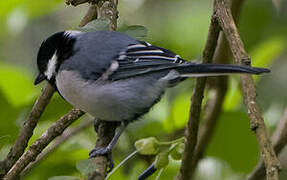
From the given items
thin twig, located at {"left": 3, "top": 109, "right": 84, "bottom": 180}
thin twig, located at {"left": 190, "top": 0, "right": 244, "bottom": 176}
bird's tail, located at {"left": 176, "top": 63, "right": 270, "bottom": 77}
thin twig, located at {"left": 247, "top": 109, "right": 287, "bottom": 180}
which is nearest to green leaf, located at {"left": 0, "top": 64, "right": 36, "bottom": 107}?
thin twig, located at {"left": 3, "top": 109, "right": 84, "bottom": 180}

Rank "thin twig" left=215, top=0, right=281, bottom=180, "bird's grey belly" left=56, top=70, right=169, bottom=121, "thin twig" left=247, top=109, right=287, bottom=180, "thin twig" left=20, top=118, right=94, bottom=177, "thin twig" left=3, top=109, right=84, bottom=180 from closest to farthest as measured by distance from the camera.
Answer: "thin twig" left=215, top=0, right=281, bottom=180 < "thin twig" left=3, top=109, right=84, bottom=180 < "bird's grey belly" left=56, top=70, right=169, bottom=121 < "thin twig" left=20, top=118, right=94, bottom=177 < "thin twig" left=247, top=109, right=287, bottom=180

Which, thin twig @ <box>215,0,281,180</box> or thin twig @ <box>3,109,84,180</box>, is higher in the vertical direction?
thin twig @ <box>215,0,281,180</box>

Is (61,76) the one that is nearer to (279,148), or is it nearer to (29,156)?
(29,156)

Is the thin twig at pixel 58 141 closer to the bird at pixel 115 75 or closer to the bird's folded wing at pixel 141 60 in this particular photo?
the bird at pixel 115 75

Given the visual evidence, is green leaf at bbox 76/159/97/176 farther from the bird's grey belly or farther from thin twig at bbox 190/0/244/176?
thin twig at bbox 190/0/244/176

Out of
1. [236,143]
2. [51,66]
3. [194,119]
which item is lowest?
[236,143]

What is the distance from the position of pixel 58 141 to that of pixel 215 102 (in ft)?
2.90

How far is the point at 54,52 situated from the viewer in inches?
99.6

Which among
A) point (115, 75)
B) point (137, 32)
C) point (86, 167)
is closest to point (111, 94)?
point (115, 75)

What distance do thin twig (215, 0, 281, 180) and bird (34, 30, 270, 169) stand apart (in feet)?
1.24

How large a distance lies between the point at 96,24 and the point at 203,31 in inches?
44.0

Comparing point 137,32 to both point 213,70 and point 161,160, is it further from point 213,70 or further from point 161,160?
point 161,160

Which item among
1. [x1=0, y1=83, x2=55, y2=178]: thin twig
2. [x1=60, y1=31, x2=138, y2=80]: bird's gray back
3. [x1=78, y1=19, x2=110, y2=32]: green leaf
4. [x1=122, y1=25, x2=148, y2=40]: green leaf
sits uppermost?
[x1=78, y1=19, x2=110, y2=32]: green leaf

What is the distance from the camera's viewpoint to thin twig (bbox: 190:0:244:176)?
9.34ft
